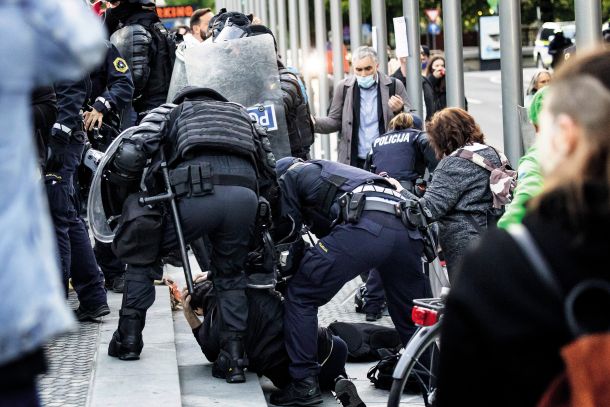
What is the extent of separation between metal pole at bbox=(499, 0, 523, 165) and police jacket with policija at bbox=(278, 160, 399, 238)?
11.0 ft

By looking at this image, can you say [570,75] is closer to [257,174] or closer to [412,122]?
[257,174]

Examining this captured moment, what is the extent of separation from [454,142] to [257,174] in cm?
130

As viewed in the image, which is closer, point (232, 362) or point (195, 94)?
point (232, 362)

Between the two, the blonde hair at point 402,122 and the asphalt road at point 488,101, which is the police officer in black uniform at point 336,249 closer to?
the blonde hair at point 402,122

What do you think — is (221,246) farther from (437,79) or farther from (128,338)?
(437,79)

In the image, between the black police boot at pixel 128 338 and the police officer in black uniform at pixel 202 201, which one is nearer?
the police officer in black uniform at pixel 202 201

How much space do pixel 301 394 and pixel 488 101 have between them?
30.9 m

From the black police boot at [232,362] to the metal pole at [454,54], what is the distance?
16.3 feet

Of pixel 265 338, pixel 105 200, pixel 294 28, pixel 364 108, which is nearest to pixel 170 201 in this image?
pixel 105 200

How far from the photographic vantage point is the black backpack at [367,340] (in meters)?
7.98

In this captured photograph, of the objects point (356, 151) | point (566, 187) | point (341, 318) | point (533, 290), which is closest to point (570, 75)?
point (566, 187)

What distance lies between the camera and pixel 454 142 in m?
7.73

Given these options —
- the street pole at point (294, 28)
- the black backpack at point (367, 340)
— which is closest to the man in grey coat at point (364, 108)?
the black backpack at point (367, 340)

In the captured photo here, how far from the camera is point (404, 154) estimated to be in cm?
955
